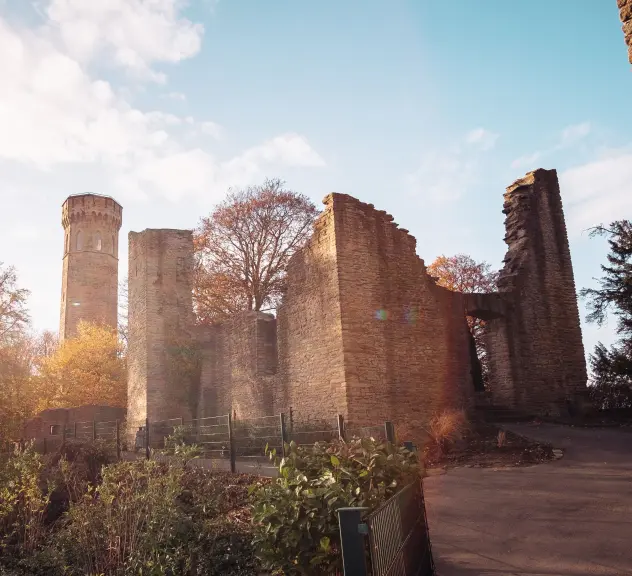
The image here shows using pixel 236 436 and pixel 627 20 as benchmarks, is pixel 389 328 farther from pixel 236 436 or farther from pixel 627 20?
pixel 627 20

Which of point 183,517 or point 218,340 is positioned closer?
point 183,517

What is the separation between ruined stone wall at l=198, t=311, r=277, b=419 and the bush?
12.3m

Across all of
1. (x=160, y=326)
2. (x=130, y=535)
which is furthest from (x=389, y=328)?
(x=160, y=326)

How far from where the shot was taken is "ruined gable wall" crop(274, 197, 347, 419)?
13555 mm

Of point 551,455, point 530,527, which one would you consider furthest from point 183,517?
point 551,455

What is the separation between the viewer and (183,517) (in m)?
6.85

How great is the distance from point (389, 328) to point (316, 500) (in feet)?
34.4

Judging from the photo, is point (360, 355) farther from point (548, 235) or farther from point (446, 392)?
point (548, 235)

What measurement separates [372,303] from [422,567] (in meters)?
9.75

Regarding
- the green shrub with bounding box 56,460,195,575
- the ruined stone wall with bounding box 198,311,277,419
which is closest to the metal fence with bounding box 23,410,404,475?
the ruined stone wall with bounding box 198,311,277,419

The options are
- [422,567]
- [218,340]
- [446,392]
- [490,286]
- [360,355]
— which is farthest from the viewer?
[490,286]

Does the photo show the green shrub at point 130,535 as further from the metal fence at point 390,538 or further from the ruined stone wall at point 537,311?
the ruined stone wall at point 537,311

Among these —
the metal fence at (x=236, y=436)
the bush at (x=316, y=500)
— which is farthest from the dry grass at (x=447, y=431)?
the bush at (x=316, y=500)

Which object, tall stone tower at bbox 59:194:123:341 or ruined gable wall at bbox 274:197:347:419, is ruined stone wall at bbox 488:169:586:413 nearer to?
ruined gable wall at bbox 274:197:347:419
